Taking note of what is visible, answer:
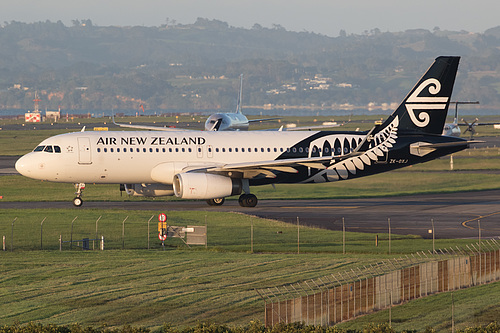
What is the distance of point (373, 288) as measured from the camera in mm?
27469

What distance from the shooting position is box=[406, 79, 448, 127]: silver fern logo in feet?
198

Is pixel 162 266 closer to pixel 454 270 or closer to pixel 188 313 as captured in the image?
pixel 188 313

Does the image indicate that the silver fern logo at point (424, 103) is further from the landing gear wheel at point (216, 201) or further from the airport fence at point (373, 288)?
the airport fence at point (373, 288)

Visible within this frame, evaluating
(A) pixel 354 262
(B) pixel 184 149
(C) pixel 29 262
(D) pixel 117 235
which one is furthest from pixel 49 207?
(A) pixel 354 262

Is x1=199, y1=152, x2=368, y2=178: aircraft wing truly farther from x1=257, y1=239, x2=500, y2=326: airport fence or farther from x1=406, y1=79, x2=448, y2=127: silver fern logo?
x1=257, y1=239, x2=500, y2=326: airport fence

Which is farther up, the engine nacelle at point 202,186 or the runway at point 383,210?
the engine nacelle at point 202,186

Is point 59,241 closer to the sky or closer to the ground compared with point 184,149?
closer to the ground

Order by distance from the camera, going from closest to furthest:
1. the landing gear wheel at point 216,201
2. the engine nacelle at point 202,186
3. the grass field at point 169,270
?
1. the grass field at point 169,270
2. the engine nacelle at point 202,186
3. the landing gear wheel at point 216,201

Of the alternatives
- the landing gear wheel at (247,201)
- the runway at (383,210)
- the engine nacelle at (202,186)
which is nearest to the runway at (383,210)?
the runway at (383,210)

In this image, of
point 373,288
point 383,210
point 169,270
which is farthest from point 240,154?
point 373,288

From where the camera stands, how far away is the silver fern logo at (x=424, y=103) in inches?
2376

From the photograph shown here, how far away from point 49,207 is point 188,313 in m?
33.5

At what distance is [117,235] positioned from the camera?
47.3 meters

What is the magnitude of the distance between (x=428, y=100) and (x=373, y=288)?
3536 centimetres
